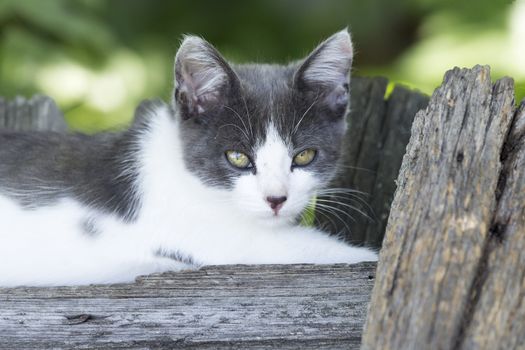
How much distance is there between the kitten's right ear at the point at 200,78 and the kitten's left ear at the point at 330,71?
0.29 metres

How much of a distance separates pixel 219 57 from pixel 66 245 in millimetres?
932

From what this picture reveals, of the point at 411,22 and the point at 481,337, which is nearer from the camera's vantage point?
the point at 481,337

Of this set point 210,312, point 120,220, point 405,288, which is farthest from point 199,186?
point 405,288

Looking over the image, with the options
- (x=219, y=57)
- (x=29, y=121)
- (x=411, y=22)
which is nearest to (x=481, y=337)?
(x=219, y=57)

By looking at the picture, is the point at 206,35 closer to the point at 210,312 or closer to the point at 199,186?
the point at 199,186

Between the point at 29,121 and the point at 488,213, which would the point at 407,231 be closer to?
the point at 488,213

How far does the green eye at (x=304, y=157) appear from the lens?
297cm

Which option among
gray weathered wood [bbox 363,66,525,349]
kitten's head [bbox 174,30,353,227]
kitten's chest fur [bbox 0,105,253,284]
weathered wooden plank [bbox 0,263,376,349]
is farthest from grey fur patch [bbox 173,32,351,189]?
gray weathered wood [bbox 363,66,525,349]

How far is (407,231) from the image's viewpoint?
1906mm

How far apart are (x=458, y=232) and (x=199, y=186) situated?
1378mm

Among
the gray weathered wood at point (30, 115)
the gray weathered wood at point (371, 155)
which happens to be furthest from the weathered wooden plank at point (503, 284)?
the gray weathered wood at point (30, 115)

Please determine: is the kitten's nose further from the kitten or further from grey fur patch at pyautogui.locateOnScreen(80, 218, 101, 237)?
grey fur patch at pyautogui.locateOnScreen(80, 218, 101, 237)

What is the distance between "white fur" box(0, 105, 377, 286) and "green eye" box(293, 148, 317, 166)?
59 mm

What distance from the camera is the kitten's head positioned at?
285 centimetres
